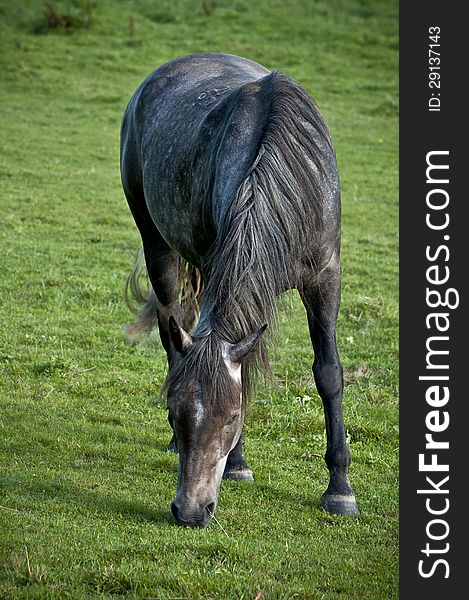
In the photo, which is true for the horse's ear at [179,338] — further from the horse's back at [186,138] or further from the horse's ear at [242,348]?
the horse's back at [186,138]

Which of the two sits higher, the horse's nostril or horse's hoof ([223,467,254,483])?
the horse's nostril

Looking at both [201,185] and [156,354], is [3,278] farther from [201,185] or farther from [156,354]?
[201,185]

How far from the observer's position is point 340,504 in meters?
5.46

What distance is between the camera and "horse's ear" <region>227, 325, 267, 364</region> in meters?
4.45

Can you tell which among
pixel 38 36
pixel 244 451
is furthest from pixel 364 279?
pixel 38 36

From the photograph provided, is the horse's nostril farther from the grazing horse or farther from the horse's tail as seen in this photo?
the horse's tail

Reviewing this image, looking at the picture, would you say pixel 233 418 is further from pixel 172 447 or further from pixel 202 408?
pixel 172 447

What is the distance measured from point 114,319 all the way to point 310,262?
13.4 ft

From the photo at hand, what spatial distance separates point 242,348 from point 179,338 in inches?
12.1

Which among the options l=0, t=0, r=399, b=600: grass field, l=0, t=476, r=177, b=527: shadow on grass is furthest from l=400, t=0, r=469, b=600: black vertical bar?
l=0, t=476, r=177, b=527: shadow on grass

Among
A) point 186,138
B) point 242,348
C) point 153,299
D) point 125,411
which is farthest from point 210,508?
point 153,299

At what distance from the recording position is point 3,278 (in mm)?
9867

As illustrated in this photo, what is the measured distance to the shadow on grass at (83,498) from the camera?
510cm

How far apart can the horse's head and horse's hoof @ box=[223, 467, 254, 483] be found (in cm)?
132
